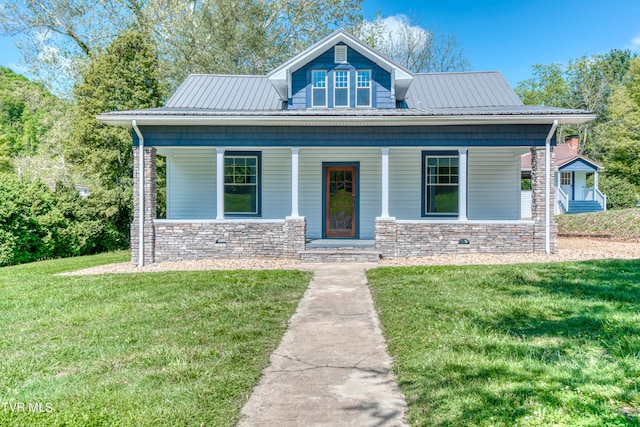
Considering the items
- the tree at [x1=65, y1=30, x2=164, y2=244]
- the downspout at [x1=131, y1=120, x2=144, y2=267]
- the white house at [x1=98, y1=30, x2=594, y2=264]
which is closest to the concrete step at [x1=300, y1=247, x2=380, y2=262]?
the white house at [x1=98, y1=30, x2=594, y2=264]

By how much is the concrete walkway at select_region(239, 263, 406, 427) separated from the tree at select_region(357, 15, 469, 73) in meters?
25.4

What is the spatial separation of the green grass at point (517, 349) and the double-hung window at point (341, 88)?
7016 millimetres

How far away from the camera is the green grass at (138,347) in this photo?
9.55ft

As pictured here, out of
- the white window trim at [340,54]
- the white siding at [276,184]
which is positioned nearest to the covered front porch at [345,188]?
the white siding at [276,184]

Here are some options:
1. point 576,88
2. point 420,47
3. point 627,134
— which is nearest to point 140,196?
point 420,47

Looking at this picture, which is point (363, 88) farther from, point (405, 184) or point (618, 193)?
point (618, 193)

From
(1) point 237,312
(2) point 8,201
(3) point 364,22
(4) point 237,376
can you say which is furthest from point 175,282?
(3) point 364,22

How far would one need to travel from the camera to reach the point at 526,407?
→ 109 inches

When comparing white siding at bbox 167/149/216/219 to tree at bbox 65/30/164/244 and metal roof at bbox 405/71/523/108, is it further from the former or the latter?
metal roof at bbox 405/71/523/108

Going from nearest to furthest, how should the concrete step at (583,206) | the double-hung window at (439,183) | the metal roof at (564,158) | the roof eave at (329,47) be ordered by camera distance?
the roof eave at (329,47) < the double-hung window at (439,183) < the concrete step at (583,206) < the metal roof at (564,158)

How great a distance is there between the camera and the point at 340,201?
13.5 meters

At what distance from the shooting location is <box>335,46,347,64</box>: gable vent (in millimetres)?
12473

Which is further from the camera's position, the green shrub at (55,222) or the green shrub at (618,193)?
the green shrub at (618,193)

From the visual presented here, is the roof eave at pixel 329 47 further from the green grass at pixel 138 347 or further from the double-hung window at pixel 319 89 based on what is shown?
the green grass at pixel 138 347
